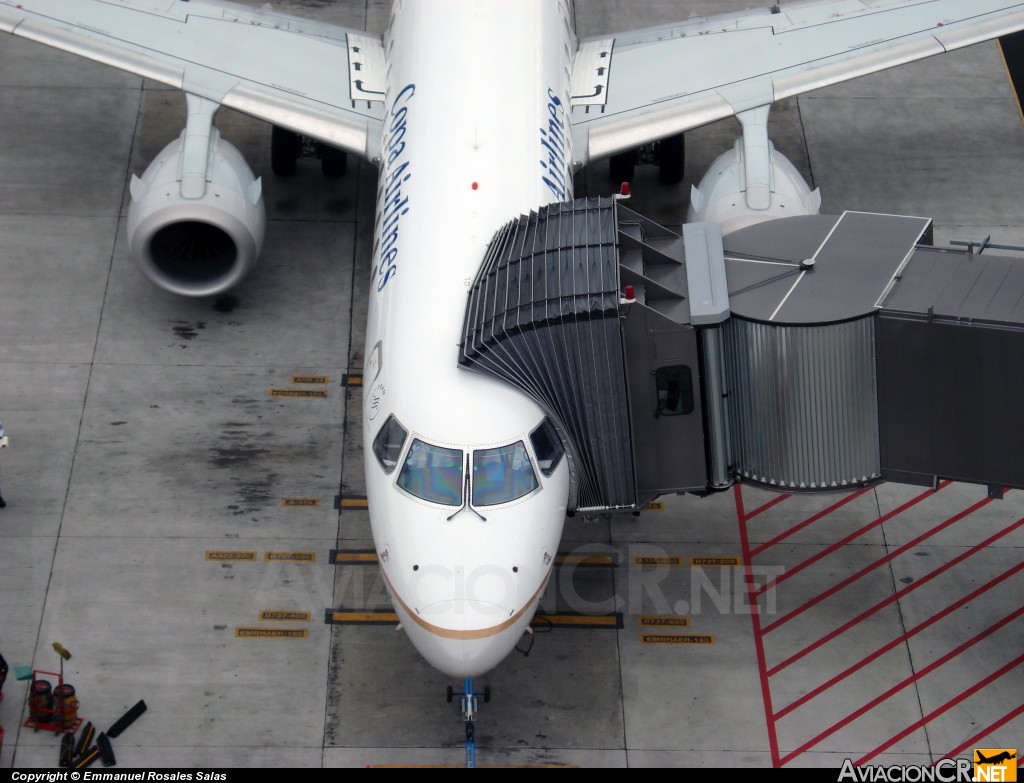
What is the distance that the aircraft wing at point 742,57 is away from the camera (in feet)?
103

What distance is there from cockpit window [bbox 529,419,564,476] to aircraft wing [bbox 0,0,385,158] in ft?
32.3

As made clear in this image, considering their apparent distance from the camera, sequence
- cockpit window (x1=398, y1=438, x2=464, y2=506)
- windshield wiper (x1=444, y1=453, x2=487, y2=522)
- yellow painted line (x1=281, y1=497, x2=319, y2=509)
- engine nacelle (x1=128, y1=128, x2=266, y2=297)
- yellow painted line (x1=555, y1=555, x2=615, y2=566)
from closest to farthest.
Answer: windshield wiper (x1=444, y1=453, x2=487, y2=522), cockpit window (x1=398, y1=438, x2=464, y2=506), yellow painted line (x1=555, y1=555, x2=615, y2=566), yellow painted line (x1=281, y1=497, x2=319, y2=509), engine nacelle (x1=128, y1=128, x2=266, y2=297)

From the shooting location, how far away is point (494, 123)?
27.7 m

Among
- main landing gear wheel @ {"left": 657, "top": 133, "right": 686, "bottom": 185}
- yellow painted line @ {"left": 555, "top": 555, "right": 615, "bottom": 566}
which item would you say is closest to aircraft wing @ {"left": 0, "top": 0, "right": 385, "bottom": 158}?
main landing gear wheel @ {"left": 657, "top": 133, "right": 686, "bottom": 185}

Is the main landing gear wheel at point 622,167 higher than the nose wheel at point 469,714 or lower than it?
higher

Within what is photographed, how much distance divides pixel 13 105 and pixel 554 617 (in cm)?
1803

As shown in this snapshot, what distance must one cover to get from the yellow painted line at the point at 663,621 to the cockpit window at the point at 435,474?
525cm

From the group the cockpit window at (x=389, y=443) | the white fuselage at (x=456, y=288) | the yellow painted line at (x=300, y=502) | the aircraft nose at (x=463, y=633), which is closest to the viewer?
the aircraft nose at (x=463, y=633)

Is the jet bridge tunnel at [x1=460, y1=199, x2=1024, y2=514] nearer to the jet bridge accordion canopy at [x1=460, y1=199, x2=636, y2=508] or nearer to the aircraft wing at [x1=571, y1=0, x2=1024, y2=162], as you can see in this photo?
the jet bridge accordion canopy at [x1=460, y1=199, x2=636, y2=508]

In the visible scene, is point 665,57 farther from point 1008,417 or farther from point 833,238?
point 1008,417

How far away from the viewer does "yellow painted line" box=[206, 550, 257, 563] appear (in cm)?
Result: 2700

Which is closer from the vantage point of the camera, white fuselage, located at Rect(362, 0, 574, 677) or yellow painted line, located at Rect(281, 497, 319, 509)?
white fuselage, located at Rect(362, 0, 574, 677)

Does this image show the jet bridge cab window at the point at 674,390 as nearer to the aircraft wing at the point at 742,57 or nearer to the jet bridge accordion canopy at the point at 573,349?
the jet bridge accordion canopy at the point at 573,349

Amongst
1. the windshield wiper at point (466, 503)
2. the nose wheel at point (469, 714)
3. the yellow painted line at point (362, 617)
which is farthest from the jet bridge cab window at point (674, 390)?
the yellow painted line at point (362, 617)
